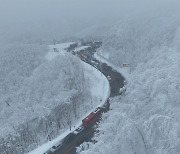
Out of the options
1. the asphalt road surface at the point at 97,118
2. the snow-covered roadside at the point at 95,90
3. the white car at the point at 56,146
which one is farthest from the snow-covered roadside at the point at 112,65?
the white car at the point at 56,146

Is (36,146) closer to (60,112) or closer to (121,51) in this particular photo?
(60,112)

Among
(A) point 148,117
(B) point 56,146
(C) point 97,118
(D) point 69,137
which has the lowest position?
(B) point 56,146

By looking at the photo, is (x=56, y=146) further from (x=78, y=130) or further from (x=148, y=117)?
(x=148, y=117)

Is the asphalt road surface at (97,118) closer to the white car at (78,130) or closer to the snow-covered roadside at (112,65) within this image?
the white car at (78,130)

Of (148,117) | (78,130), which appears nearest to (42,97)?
(78,130)

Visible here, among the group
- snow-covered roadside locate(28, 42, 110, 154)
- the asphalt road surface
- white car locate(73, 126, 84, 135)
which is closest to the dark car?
the asphalt road surface

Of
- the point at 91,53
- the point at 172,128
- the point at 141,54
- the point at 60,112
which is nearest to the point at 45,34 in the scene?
the point at 91,53

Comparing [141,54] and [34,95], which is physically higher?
[141,54]

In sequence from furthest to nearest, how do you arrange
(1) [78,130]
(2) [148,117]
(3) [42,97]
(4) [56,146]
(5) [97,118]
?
(3) [42,97] < (5) [97,118] < (1) [78,130] < (4) [56,146] < (2) [148,117]
